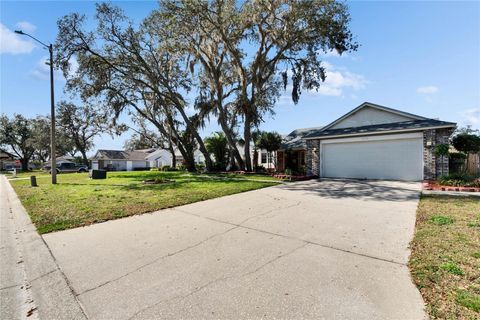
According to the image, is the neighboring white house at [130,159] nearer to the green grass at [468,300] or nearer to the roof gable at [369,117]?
the roof gable at [369,117]

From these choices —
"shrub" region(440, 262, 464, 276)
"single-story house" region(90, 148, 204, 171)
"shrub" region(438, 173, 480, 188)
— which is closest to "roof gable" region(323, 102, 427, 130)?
"shrub" region(438, 173, 480, 188)

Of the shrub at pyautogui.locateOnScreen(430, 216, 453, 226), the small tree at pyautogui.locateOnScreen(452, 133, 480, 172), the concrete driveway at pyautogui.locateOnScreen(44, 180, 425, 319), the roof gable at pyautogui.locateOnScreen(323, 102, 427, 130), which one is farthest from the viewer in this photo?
the roof gable at pyautogui.locateOnScreen(323, 102, 427, 130)

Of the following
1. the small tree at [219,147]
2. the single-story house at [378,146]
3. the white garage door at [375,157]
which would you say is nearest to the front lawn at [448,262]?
the single-story house at [378,146]

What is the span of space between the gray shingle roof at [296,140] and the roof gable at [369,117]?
2937mm

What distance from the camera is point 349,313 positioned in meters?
2.43

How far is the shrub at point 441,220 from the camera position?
202 inches

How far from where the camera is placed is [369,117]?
1619 centimetres

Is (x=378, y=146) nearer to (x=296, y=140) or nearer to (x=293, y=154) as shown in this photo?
(x=293, y=154)

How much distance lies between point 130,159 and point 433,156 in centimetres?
4833

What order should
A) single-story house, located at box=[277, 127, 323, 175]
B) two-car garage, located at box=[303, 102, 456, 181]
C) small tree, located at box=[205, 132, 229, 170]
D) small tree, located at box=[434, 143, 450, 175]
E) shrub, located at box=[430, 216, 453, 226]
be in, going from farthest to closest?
small tree, located at box=[205, 132, 229, 170] → single-story house, located at box=[277, 127, 323, 175] → two-car garage, located at box=[303, 102, 456, 181] → small tree, located at box=[434, 143, 450, 175] → shrub, located at box=[430, 216, 453, 226]

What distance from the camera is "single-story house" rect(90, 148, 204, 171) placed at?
47.9 meters

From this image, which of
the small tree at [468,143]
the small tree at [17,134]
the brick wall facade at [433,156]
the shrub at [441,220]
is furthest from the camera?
the small tree at [17,134]

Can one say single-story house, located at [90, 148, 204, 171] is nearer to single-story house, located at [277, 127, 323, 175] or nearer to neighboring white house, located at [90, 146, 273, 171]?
neighboring white house, located at [90, 146, 273, 171]

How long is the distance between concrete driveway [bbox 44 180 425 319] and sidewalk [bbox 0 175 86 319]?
13 centimetres
